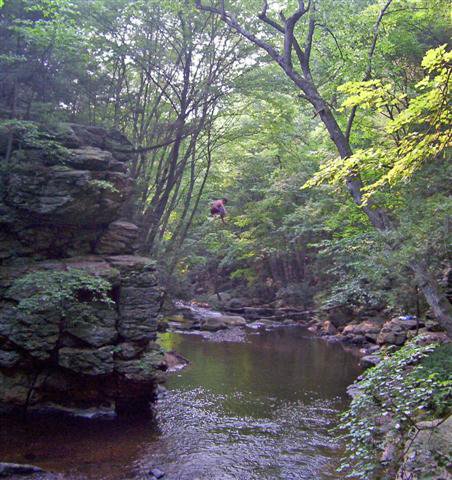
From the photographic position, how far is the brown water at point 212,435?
6527mm

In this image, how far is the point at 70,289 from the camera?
26.3 feet

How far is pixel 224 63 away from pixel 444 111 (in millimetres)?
11018

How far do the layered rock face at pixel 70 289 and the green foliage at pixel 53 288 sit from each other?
18 millimetres

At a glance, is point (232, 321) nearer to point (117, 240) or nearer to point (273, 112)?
point (273, 112)

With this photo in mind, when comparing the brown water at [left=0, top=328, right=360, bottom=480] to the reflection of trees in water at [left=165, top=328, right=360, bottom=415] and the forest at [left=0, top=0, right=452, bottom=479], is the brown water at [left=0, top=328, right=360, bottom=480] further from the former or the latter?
the forest at [left=0, top=0, right=452, bottom=479]

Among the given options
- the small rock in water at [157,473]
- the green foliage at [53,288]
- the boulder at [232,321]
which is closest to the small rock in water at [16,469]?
the small rock in water at [157,473]

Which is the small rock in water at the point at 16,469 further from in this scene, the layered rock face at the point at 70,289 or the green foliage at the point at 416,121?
the green foliage at the point at 416,121

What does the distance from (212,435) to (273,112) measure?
11644mm

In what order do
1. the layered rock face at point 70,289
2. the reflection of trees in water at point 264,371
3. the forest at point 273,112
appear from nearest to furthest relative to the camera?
the forest at point 273,112 → the layered rock face at point 70,289 → the reflection of trees in water at point 264,371

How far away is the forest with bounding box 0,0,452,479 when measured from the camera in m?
5.63

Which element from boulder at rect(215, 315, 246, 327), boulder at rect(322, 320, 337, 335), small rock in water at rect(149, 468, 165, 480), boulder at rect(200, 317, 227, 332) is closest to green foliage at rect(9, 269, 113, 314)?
small rock in water at rect(149, 468, 165, 480)

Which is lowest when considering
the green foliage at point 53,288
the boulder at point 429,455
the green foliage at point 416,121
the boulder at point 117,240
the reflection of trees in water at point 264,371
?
the reflection of trees in water at point 264,371

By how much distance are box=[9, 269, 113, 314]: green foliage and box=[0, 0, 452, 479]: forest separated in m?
0.07

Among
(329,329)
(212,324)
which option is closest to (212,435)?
(212,324)
